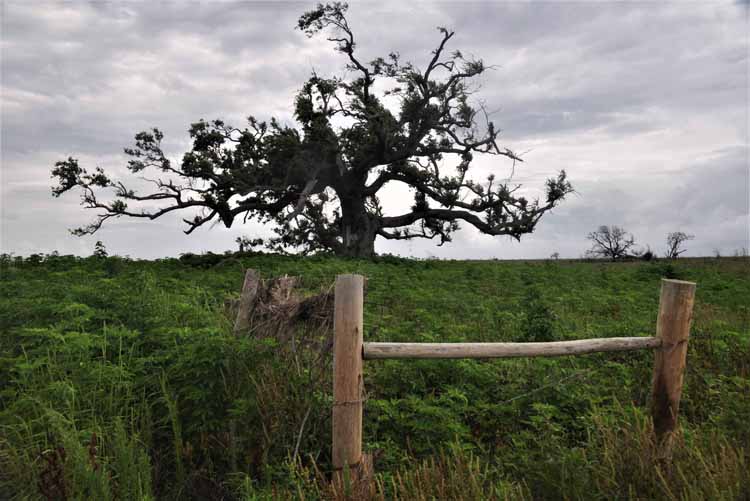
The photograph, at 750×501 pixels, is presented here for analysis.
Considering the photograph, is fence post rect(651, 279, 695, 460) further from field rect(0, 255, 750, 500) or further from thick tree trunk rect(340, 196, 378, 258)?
thick tree trunk rect(340, 196, 378, 258)

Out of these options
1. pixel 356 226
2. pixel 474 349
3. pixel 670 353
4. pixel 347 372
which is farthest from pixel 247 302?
pixel 356 226

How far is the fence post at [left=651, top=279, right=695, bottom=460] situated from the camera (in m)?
5.52

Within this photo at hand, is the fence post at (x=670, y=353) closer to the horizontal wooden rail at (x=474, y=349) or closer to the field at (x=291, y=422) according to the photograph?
the field at (x=291, y=422)

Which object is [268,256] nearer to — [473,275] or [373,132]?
[373,132]

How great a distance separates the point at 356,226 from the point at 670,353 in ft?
67.0

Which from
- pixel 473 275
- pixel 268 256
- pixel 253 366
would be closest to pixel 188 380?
pixel 253 366

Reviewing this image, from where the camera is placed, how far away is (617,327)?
9797 millimetres

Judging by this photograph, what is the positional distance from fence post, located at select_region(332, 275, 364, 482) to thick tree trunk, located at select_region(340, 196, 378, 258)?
20650 mm

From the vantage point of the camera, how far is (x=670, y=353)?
18.2ft

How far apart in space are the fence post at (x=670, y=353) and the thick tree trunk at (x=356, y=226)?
19.7 m

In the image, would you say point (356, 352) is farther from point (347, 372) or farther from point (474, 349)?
point (474, 349)

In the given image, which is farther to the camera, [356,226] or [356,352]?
[356,226]

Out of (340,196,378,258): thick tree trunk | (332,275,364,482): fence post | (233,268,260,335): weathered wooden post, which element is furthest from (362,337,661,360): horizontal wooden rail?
(340,196,378,258): thick tree trunk

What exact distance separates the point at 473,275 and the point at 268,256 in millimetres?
7761
